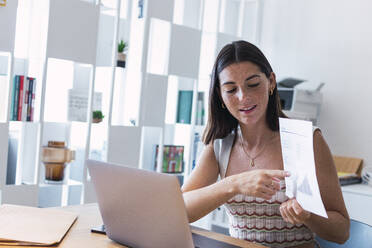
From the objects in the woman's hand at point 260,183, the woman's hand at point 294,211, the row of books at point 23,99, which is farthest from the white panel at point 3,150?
the woman's hand at point 294,211

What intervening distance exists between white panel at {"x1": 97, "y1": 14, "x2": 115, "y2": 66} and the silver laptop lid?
2.33m

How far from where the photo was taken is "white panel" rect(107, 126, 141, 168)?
3172 millimetres

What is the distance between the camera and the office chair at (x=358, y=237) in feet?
4.62

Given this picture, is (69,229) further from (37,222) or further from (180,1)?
(180,1)

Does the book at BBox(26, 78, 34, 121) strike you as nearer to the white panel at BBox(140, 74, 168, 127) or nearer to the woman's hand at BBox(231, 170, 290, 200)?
the white panel at BBox(140, 74, 168, 127)

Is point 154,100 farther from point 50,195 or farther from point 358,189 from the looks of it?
point 358,189

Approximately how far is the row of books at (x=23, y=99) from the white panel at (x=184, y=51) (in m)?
1.13

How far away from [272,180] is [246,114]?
348 mm

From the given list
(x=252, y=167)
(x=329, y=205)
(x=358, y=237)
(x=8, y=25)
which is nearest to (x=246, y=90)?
(x=252, y=167)

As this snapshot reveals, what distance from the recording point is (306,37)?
402 cm

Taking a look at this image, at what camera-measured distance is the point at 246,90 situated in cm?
156

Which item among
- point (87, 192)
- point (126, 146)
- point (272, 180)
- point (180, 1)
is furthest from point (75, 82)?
point (272, 180)

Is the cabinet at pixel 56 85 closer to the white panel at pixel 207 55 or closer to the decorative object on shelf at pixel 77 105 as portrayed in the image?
the decorative object on shelf at pixel 77 105

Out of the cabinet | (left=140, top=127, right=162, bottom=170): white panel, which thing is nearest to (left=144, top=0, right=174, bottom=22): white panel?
the cabinet
